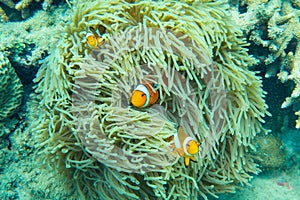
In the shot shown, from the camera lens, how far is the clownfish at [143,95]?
1.90 metres

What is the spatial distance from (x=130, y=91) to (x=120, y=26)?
47cm

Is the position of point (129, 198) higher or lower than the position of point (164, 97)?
lower

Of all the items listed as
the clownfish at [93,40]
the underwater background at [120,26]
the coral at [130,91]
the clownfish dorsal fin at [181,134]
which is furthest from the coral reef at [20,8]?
the clownfish dorsal fin at [181,134]

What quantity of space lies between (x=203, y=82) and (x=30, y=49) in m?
1.51

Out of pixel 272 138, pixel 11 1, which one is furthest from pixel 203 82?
pixel 11 1

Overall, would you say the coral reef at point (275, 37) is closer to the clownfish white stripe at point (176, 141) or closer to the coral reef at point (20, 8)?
the clownfish white stripe at point (176, 141)

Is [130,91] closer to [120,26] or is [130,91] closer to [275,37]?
[120,26]

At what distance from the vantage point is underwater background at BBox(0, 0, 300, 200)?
2.34 meters

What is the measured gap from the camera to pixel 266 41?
252cm

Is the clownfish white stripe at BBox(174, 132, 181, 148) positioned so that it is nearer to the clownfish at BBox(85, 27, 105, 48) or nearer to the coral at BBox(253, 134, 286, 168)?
the clownfish at BBox(85, 27, 105, 48)

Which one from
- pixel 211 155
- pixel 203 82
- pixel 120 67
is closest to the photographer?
pixel 120 67

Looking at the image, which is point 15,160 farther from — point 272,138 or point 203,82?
point 272,138

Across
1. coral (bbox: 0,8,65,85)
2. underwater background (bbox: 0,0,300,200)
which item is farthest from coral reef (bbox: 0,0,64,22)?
coral (bbox: 0,8,65,85)

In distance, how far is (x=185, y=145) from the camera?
75.2 inches
